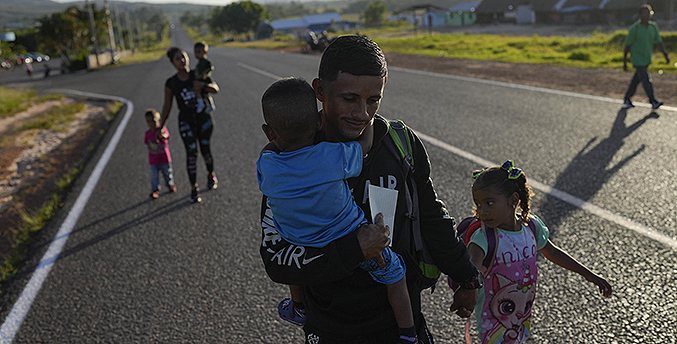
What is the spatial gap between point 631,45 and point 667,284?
24.3 feet

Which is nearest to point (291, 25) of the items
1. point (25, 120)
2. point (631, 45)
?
point (25, 120)

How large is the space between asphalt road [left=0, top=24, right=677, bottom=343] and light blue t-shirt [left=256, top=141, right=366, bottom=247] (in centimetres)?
201

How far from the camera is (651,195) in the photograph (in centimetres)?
539

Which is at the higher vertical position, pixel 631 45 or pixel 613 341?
pixel 631 45

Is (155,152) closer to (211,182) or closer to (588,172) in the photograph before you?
(211,182)

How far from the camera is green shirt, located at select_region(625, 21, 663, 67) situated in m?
9.42

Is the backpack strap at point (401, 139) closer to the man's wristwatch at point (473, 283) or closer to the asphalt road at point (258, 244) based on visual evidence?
the man's wristwatch at point (473, 283)

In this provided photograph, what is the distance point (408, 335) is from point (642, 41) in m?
9.62

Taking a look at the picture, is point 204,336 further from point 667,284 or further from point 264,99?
point 667,284

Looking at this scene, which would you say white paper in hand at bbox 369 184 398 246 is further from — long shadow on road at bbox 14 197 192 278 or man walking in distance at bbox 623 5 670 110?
man walking in distance at bbox 623 5 670 110

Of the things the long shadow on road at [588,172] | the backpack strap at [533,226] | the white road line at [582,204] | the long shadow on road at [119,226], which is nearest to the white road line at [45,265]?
the long shadow on road at [119,226]

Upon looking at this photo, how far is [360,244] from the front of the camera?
1669 millimetres

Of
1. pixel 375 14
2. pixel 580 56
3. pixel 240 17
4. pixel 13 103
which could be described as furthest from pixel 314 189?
pixel 240 17

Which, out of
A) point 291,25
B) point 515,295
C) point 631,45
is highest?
point 291,25
